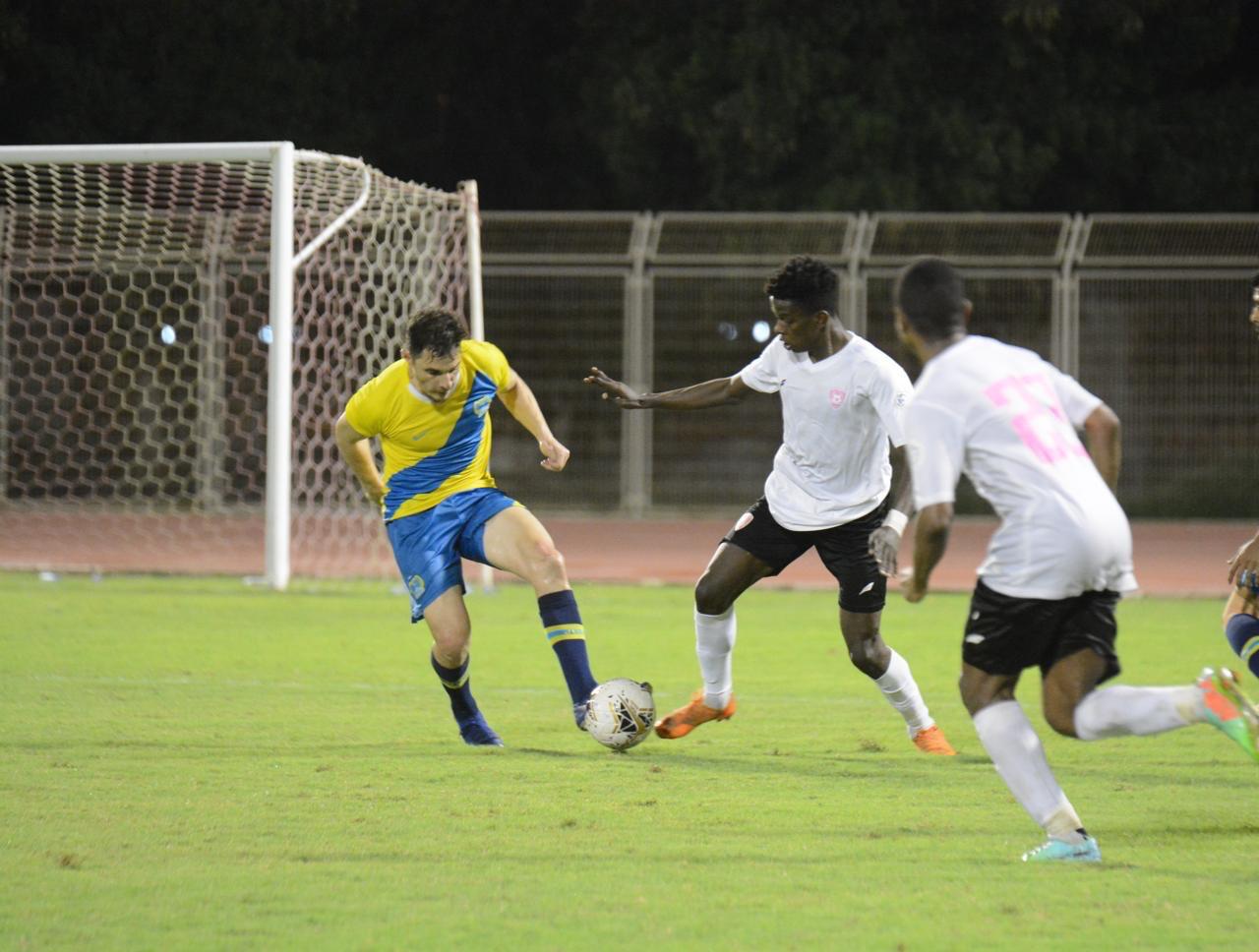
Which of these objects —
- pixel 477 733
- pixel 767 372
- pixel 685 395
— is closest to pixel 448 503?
pixel 477 733

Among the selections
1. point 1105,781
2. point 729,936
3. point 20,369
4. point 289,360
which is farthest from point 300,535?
point 729,936

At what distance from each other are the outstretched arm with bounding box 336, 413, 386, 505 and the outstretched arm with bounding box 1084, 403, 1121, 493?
315 cm

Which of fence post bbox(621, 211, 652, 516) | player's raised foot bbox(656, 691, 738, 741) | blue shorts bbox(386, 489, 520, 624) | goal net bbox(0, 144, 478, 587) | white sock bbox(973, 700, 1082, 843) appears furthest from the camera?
fence post bbox(621, 211, 652, 516)

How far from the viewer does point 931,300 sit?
4781mm

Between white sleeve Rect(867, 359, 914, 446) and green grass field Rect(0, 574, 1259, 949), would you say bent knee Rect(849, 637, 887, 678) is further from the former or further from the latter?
white sleeve Rect(867, 359, 914, 446)

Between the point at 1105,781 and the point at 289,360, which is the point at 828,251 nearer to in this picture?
the point at 289,360

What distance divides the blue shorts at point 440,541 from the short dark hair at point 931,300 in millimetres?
2705

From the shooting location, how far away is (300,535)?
15117 millimetres

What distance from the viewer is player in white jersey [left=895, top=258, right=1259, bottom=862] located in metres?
4.68

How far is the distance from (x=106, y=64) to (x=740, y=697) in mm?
16319

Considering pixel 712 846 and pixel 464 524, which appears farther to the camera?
pixel 464 524

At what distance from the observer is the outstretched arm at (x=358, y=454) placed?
708cm

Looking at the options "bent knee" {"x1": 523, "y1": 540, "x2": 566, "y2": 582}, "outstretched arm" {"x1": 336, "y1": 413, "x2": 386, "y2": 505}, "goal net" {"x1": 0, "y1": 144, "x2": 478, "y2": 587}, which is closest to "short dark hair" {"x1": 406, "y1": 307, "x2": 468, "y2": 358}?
"outstretched arm" {"x1": 336, "y1": 413, "x2": 386, "y2": 505}

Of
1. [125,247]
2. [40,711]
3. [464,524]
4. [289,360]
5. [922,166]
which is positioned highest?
[922,166]
